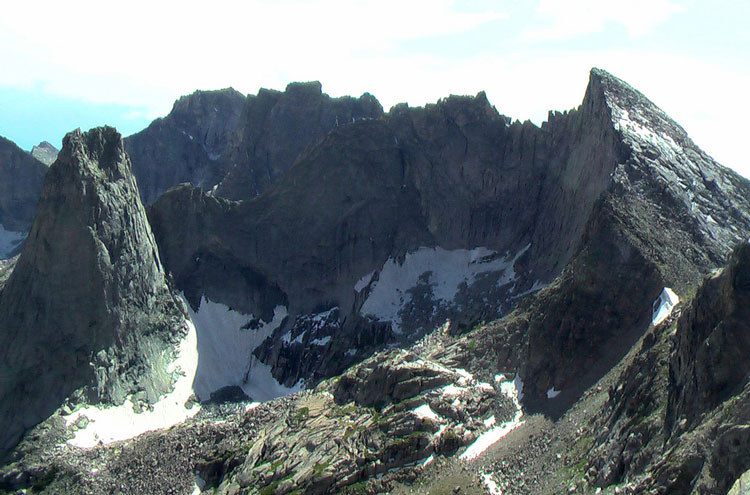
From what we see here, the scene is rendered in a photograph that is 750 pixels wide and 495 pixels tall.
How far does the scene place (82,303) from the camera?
96.2m

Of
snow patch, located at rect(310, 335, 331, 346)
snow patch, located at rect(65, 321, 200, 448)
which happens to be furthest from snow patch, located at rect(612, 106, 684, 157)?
snow patch, located at rect(65, 321, 200, 448)

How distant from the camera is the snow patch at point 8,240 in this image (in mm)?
178375

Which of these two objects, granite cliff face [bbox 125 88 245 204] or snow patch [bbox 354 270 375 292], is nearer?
snow patch [bbox 354 270 375 292]

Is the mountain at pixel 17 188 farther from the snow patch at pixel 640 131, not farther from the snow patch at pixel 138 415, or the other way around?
the snow patch at pixel 640 131

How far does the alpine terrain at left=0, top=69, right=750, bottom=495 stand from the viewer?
49.5 meters

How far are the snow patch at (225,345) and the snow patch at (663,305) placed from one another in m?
58.9

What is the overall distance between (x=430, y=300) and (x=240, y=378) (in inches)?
1216

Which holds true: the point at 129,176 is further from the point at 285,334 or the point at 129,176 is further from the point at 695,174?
the point at 695,174

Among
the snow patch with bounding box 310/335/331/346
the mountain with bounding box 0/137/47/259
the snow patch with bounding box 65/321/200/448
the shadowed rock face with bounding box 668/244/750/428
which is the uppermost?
the mountain with bounding box 0/137/47/259

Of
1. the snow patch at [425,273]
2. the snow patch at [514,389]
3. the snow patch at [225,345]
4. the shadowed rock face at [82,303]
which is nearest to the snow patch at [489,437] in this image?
the snow patch at [514,389]

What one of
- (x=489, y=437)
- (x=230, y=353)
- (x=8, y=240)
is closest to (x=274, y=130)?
(x=230, y=353)

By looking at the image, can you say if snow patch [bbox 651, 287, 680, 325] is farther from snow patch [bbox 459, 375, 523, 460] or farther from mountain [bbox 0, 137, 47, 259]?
mountain [bbox 0, 137, 47, 259]

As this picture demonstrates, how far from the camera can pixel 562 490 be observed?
4612cm

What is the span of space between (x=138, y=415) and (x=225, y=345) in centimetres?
2237
